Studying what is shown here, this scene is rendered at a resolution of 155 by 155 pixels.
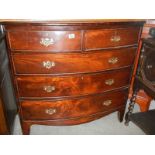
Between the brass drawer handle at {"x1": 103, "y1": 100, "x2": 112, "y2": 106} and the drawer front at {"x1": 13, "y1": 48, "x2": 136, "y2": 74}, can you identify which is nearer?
the drawer front at {"x1": 13, "y1": 48, "x2": 136, "y2": 74}

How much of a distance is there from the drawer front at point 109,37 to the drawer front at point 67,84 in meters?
0.24

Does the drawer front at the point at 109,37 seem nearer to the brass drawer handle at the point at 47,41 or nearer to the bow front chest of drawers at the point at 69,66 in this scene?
the bow front chest of drawers at the point at 69,66

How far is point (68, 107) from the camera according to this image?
1505 mm

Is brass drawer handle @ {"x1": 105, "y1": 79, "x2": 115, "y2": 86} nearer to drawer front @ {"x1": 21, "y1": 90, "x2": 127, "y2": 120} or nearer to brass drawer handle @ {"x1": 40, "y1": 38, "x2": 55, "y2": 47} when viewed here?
drawer front @ {"x1": 21, "y1": 90, "x2": 127, "y2": 120}

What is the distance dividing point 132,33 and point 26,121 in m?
1.12

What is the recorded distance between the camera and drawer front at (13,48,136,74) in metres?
1.25

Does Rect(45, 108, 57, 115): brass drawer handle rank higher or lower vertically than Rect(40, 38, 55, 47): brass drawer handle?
lower

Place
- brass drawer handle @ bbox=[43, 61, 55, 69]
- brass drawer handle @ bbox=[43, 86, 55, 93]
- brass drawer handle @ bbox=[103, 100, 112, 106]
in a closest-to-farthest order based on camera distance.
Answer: brass drawer handle @ bbox=[43, 61, 55, 69] → brass drawer handle @ bbox=[43, 86, 55, 93] → brass drawer handle @ bbox=[103, 100, 112, 106]

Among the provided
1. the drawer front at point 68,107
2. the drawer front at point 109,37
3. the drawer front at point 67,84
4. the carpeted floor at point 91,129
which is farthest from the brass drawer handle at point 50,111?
the drawer front at point 109,37

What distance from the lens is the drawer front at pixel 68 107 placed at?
1464 mm

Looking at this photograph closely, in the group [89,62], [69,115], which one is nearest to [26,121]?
[69,115]

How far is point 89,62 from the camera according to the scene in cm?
133

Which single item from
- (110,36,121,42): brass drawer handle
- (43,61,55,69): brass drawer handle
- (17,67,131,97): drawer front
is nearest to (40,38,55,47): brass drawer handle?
(43,61,55,69): brass drawer handle
